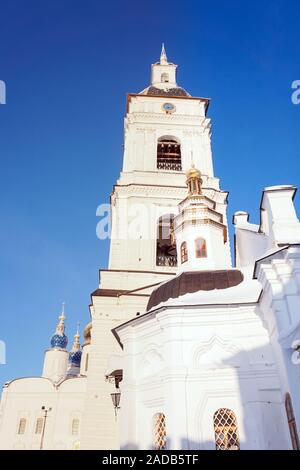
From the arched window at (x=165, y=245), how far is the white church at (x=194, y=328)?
A: 3.0 inches

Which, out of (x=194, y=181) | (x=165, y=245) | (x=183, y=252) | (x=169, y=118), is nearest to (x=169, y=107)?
(x=169, y=118)

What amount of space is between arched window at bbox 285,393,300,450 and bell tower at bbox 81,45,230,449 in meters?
8.00

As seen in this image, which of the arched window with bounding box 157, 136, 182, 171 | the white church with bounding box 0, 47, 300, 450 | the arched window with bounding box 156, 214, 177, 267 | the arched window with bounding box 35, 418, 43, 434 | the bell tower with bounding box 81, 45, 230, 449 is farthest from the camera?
the arched window with bounding box 35, 418, 43, 434

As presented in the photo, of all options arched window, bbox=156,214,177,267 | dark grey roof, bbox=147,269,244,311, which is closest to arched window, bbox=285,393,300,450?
dark grey roof, bbox=147,269,244,311

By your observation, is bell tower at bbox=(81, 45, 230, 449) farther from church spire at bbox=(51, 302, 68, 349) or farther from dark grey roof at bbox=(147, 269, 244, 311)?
church spire at bbox=(51, 302, 68, 349)

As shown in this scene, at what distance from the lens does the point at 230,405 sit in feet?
34.5

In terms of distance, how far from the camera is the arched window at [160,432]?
10852 mm

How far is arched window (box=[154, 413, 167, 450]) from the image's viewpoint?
10852 millimetres

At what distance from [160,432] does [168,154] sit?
62.7 ft

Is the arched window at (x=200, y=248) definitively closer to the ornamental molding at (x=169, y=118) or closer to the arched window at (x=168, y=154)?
the arched window at (x=168, y=154)

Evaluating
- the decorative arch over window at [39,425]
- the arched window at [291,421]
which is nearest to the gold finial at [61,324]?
the decorative arch over window at [39,425]

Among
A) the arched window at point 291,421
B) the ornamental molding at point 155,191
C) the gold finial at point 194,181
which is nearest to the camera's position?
the arched window at point 291,421

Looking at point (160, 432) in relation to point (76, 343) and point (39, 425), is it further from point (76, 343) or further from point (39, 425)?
point (76, 343)
